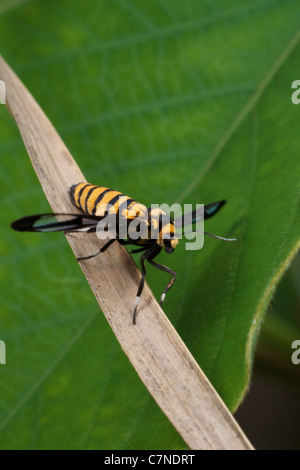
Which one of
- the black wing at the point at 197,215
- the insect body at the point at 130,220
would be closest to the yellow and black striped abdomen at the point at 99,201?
the insect body at the point at 130,220

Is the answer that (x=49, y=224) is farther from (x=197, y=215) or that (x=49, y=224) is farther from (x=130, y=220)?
(x=197, y=215)

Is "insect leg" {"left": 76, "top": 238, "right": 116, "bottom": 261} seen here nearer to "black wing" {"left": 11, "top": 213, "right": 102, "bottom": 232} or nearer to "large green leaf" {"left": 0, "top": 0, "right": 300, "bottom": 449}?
"black wing" {"left": 11, "top": 213, "right": 102, "bottom": 232}

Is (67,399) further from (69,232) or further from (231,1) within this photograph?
(231,1)

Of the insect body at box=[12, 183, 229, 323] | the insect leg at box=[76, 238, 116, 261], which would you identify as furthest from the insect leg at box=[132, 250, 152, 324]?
the insect leg at box=[76, 238, 116, 261]
